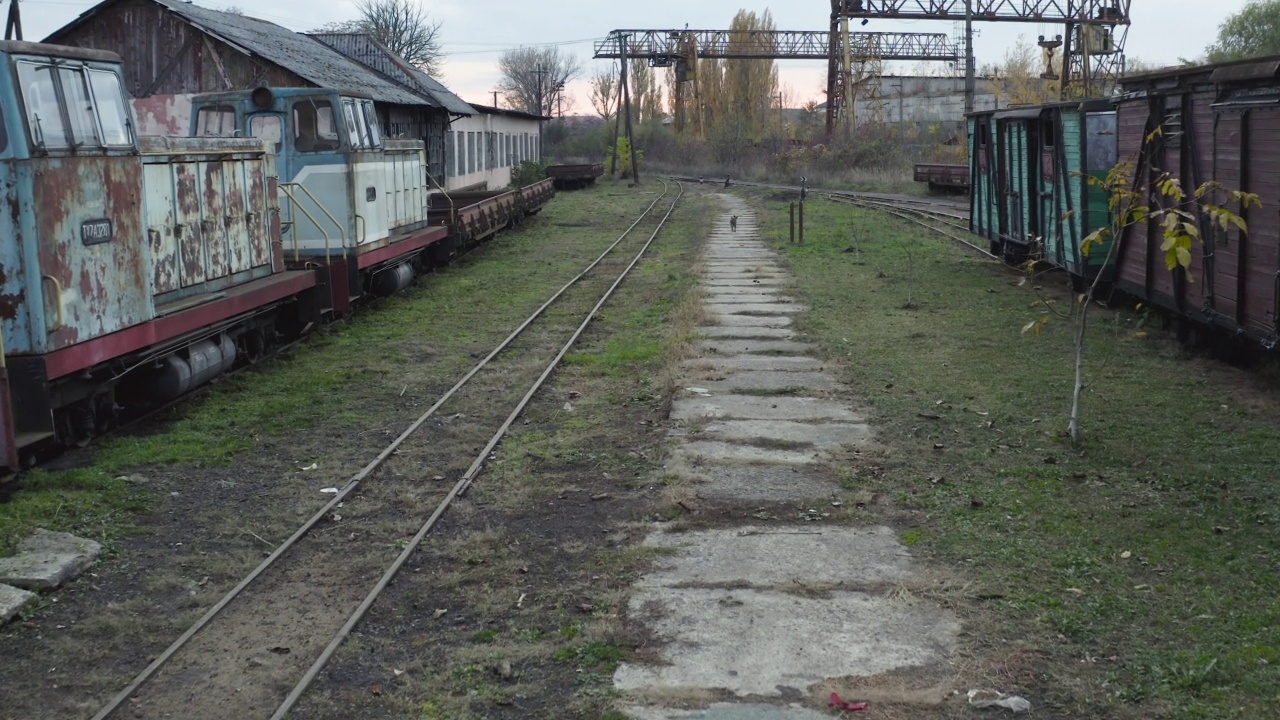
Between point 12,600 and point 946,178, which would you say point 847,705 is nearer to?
point 12,600

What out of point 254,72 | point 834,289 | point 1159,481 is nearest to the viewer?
point 1159,481

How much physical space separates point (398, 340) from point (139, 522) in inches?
251

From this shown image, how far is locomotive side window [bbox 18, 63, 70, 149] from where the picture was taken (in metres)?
7.22

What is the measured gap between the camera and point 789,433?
883 centimetres

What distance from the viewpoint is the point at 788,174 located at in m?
55.9

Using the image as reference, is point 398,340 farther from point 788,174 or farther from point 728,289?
point 788,174

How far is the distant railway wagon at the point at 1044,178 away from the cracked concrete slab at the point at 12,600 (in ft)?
31.3

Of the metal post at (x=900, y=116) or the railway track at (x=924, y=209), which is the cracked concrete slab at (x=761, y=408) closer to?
the railway track at (x=924, y=209)

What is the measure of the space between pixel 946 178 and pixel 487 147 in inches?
676

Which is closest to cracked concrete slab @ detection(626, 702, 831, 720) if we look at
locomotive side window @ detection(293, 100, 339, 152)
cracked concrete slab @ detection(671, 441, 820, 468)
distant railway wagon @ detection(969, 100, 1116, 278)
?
cracked concrete slab @ detection(671, 441, 820, 468)

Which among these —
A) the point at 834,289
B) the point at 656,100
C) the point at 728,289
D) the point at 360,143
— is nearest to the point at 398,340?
the point at 360,143

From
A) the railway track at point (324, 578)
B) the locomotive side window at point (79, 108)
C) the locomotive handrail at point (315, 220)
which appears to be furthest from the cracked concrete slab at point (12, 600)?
the locomotive handrail at point (315, 220)

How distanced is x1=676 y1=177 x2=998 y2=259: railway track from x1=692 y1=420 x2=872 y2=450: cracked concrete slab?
1204 centimetres

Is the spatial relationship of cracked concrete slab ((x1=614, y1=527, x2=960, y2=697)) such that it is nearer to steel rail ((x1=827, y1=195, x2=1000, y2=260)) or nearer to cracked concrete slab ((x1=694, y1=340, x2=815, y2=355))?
cracked concrete slab ((x1=694, y1=340, x2=815, y2=355))
